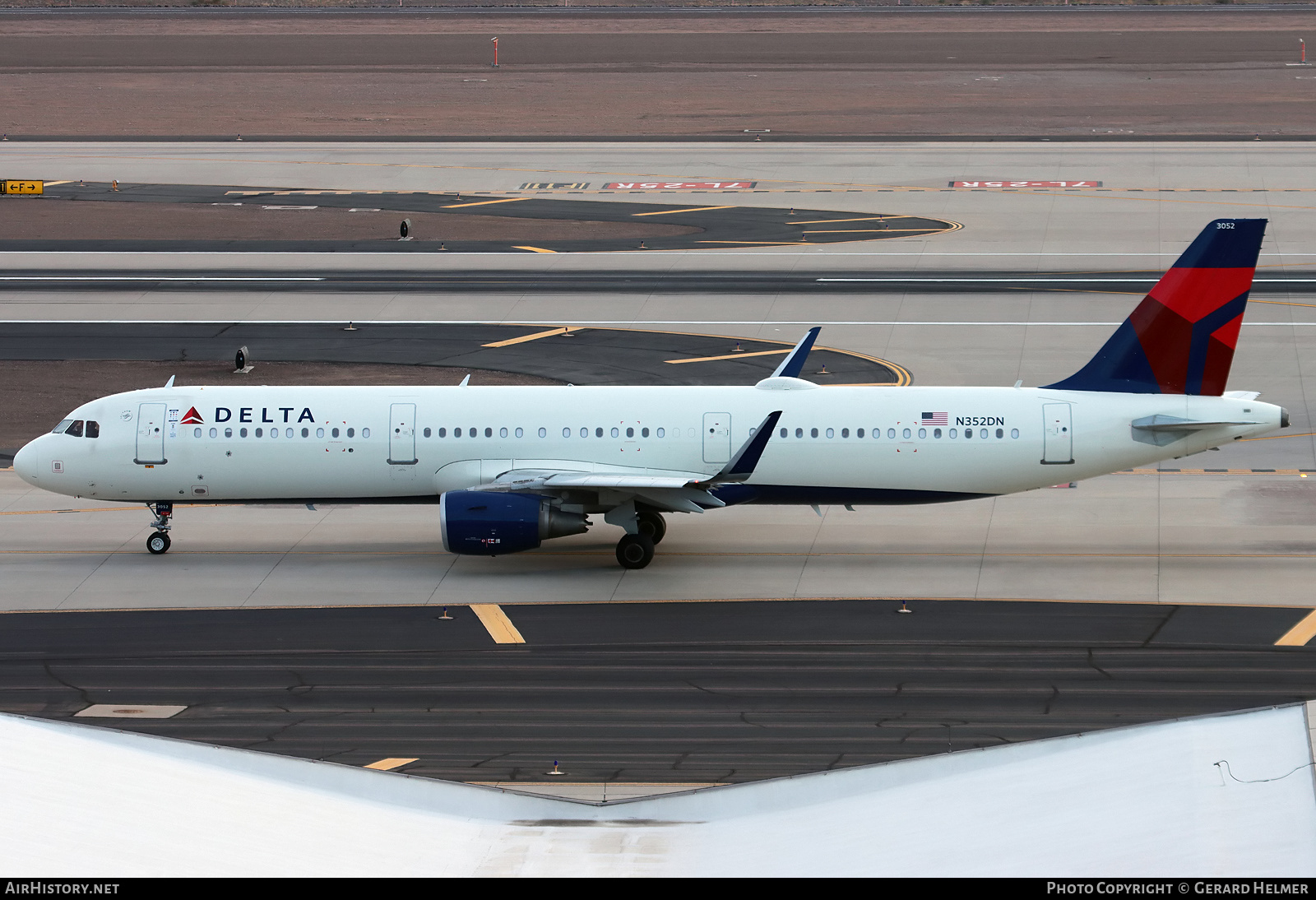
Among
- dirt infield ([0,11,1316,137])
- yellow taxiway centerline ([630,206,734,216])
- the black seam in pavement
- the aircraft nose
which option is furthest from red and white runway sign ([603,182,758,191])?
the aircraft nose

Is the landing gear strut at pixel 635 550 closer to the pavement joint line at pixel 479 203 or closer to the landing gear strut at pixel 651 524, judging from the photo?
the landing gear strut at pixel 651 524

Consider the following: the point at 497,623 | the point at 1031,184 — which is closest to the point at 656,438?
the point at 497,623

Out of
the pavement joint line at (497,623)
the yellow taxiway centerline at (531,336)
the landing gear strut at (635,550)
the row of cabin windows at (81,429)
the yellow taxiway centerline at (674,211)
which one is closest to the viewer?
the pavement joint line at (497,623)

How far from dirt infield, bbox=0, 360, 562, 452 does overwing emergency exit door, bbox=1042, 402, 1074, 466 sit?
1963 cm

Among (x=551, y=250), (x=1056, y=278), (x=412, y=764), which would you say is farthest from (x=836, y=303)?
(x=412, y=764)

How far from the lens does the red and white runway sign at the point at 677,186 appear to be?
267 feet

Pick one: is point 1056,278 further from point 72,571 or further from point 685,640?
point 72,571

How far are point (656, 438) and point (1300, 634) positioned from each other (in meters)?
14.0

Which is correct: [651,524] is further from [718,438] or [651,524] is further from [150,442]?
[150,442]

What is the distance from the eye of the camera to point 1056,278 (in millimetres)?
62438

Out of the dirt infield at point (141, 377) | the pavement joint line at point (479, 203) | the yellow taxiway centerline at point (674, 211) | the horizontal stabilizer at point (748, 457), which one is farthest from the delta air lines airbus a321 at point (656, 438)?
the pavement joint line at point (479, 203)

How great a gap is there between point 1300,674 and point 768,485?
11.8m

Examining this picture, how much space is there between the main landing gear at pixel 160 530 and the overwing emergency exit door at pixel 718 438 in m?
12.8

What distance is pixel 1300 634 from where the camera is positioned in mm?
30219
